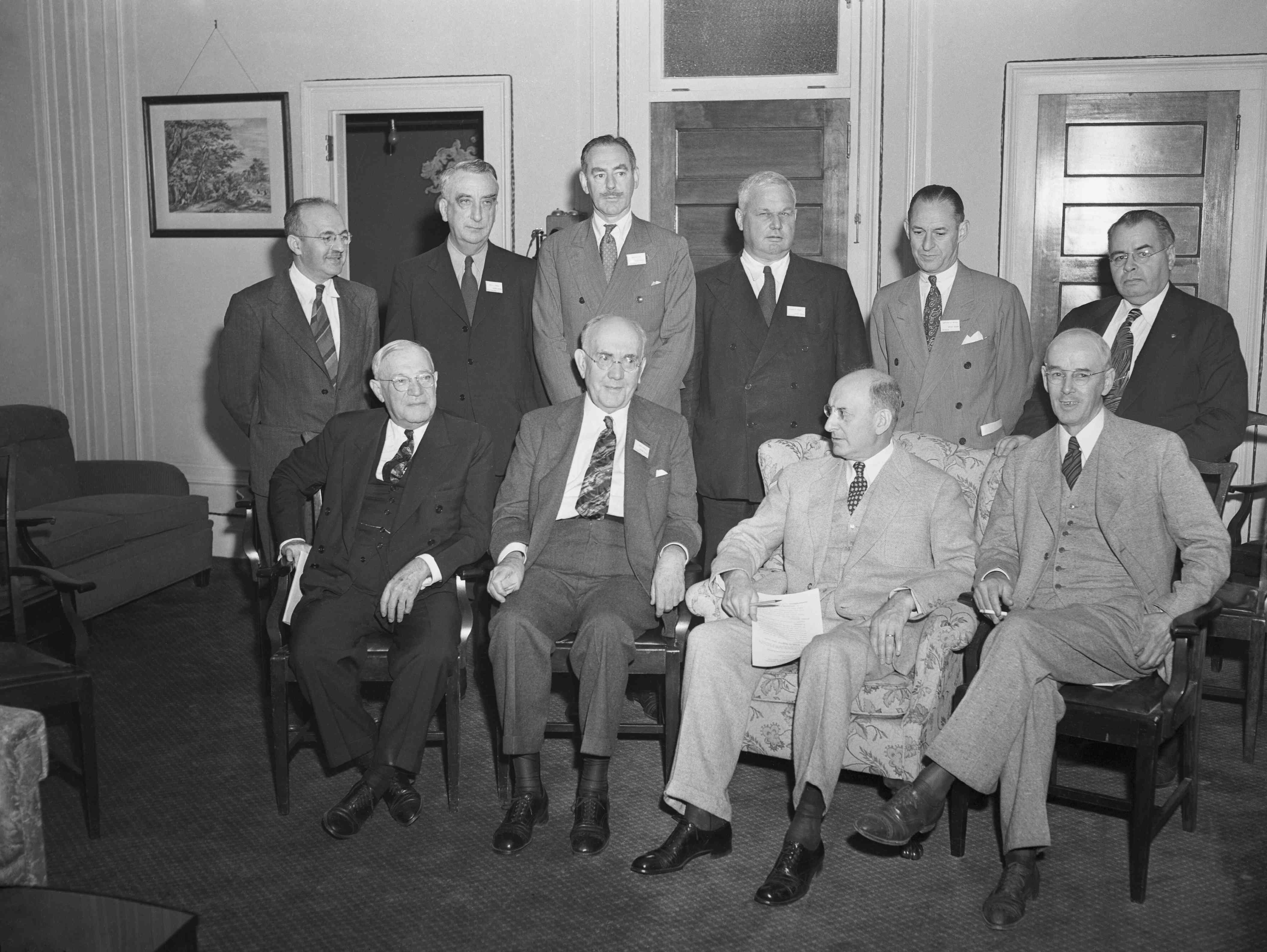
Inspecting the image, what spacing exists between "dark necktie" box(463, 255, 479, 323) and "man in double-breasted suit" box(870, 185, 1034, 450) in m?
1.51

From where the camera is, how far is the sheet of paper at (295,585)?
3752mm

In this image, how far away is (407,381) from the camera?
3.82 m

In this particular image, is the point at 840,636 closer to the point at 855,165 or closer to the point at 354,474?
the point at 354,474

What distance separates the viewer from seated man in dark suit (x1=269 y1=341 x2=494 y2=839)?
138 inches

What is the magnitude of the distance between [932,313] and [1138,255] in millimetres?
727

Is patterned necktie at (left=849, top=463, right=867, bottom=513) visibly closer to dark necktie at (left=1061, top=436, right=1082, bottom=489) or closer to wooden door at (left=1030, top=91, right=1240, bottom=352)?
dark necktie at (left=1061, top=436, right=1082, bottom=489)

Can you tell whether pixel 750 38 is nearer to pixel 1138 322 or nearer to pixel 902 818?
pixel 1138 322

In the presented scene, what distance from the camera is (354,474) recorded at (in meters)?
3.84

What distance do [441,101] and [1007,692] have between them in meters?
4.58

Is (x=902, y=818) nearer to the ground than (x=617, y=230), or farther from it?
nearer to the ground

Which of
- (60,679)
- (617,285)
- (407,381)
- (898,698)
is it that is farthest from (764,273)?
(60,679)

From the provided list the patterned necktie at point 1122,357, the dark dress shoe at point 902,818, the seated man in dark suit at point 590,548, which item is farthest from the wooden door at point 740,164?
the dark dress shoe at point 902,818

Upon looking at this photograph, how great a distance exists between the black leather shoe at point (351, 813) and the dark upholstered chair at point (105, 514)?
2263mm

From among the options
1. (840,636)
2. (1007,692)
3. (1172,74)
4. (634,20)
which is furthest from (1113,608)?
(634,20)
